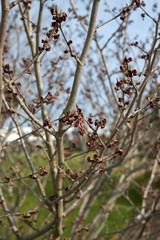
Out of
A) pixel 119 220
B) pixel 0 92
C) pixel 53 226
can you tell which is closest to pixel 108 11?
pixel 0 92

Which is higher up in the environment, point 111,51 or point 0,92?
point 111,51

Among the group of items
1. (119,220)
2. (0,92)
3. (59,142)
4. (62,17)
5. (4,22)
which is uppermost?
(4,22)

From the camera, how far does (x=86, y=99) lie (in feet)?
21.9

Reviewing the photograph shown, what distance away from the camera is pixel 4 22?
5.82 feet

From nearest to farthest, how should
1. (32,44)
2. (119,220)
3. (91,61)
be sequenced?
1. (32,44)
2. (91,61)
3. (119,220)

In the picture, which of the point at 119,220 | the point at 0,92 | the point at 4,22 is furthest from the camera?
the point at 119,220

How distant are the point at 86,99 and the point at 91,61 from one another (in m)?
1.20

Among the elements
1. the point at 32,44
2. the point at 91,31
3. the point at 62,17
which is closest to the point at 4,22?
the point at 62,17

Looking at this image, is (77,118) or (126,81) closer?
(77,118)

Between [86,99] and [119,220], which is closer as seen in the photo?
[86,99]

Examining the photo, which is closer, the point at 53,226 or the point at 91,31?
the point at 91,31

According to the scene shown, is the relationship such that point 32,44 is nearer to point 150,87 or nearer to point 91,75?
point 91,75

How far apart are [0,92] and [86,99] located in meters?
4.82

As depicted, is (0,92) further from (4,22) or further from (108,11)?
(108,11)
